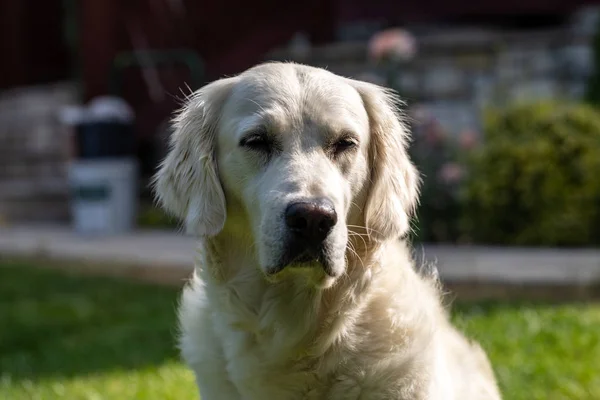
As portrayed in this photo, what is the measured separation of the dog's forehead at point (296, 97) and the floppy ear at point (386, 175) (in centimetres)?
8

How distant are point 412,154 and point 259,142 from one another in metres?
5.02

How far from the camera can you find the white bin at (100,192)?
928 cm

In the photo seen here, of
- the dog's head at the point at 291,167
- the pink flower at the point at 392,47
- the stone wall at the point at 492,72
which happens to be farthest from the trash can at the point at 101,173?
the dog's head at the point at 291,167

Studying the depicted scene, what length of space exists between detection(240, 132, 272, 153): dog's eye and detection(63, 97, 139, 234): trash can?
6.77 meters

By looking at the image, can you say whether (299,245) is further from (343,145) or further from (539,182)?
(539,182)

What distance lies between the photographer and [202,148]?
9.62ft

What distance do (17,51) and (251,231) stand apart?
1409 cm

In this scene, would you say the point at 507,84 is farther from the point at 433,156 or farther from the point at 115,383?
the point at 115,383

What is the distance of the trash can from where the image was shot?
9305mm

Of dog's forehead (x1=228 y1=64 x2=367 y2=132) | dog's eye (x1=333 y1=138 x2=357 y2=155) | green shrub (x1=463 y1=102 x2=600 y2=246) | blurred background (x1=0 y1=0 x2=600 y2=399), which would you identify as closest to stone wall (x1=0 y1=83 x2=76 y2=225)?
blurred background (x1=0 y1=0 x2=600 y2=399)

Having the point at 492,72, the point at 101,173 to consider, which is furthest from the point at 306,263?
the point at 101,173

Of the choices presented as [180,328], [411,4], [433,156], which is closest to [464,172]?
[433,156]

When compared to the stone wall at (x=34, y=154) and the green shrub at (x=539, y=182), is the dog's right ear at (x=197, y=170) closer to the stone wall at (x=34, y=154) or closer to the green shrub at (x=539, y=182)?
the green shrub at (x=539, y=182)

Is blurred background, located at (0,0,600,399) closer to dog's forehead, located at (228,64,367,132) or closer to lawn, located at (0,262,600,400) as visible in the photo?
lawn, located at (0,262,600,400)
